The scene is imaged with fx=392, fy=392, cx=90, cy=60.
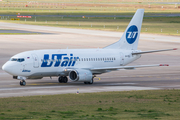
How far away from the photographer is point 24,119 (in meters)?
22.7

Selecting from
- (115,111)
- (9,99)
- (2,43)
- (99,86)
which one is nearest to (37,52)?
(99,86)

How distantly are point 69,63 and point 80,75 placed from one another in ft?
→ 7.12

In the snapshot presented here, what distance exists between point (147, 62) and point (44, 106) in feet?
131

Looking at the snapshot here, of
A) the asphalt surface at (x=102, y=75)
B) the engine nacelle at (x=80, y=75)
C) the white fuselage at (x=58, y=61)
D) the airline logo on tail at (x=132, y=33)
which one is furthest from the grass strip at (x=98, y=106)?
the airline logo on tail at (x=132, y=33)

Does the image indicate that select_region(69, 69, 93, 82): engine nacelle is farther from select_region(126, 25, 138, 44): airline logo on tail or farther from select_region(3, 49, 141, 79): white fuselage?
select_region(126, 25, 138, 44): airline logo on tail

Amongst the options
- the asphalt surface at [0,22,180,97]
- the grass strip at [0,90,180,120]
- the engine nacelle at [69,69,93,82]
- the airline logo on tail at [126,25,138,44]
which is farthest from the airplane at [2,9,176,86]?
the grass strip at [0,90,180,120]

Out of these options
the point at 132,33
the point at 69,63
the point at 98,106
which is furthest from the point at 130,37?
the point at 98,106

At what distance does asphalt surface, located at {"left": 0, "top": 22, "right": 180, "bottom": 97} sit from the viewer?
39.8 meters

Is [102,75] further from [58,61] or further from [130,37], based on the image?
[58,61]

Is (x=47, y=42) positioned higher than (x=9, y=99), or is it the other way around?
(x=47, y=42)

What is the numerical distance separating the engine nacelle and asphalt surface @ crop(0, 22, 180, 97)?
0.76 meters

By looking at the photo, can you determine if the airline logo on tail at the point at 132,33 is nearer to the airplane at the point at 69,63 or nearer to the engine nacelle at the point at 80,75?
the airplane at the point at 69,63

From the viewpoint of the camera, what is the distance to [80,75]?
4238 centimetres

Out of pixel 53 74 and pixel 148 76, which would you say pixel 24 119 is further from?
pixel 148 76
